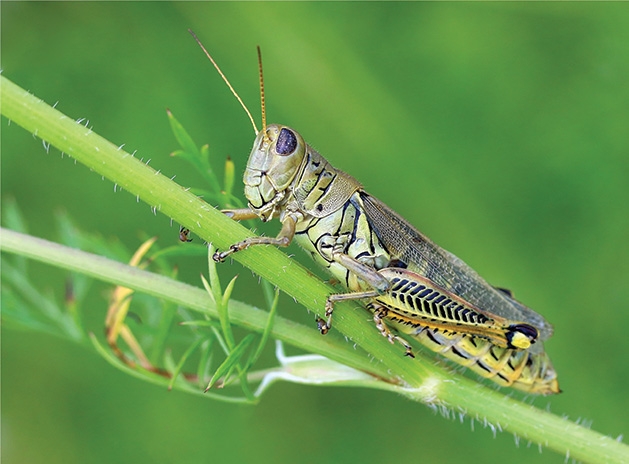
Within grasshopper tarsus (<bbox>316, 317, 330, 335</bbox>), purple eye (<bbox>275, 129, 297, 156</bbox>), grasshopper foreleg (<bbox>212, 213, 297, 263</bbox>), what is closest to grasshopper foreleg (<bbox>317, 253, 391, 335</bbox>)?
grasshopper tarsus (<bbox>316, 317, 330, 335</bbox>)

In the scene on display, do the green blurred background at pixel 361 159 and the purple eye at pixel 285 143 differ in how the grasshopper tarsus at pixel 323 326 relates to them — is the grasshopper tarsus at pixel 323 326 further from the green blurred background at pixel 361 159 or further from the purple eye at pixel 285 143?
the green blurred background at pixel 361 159

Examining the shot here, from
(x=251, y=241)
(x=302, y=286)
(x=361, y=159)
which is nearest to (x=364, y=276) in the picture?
(x=302, y=286)

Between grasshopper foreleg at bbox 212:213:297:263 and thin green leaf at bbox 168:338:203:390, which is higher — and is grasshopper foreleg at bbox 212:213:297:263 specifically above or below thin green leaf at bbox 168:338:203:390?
above

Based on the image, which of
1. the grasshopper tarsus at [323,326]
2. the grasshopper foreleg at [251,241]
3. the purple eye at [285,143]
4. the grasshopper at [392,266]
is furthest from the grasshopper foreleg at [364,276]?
the purple eye at [285,143]

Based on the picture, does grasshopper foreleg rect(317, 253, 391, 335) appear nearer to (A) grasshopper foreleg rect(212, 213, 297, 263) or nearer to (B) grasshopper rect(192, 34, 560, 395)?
(B) grasshopper rect(192, 34, 560, 395)

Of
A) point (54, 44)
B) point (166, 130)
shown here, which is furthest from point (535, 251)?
point (54, 44)

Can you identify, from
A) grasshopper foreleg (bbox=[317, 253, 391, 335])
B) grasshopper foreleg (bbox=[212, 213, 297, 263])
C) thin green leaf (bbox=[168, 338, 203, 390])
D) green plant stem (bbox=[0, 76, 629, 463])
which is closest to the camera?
green plant stem (bbox=[0, 76, 629, 463])

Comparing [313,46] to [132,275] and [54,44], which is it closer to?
[54,44]

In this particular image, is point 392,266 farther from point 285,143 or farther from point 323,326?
point 323,326
